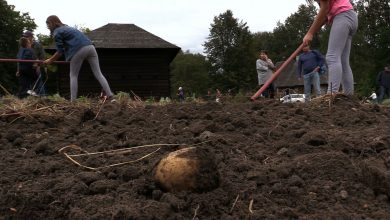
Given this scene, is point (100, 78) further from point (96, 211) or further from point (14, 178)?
point (96, 211)

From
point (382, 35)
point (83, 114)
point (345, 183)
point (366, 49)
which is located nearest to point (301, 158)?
point (345, 183)

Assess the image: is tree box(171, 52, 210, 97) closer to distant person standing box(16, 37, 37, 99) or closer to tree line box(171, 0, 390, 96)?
tree line box(171, 0, 390, 96)

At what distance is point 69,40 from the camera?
21.7 feet

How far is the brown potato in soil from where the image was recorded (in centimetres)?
224

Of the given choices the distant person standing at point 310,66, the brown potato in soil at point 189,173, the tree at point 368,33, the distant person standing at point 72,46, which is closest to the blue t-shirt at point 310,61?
the distant person standing at point 310,66

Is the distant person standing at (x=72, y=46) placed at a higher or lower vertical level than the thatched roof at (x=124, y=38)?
lower

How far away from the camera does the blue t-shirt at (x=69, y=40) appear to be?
6.57 m

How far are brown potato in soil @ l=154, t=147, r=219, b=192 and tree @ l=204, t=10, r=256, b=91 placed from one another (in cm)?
5484

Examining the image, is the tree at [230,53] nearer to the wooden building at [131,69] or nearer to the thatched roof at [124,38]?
the thatched roof at [124,38]

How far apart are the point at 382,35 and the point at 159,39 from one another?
29054 mm

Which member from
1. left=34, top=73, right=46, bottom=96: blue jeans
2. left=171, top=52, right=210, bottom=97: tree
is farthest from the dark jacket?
left=171, top=52, right=210, bottom=97: tree

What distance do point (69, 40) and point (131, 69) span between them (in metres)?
17.9

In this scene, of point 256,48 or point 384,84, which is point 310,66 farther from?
point 256,48

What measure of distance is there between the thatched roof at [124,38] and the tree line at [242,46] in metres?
7.08
